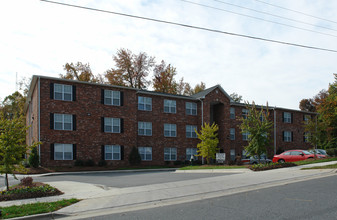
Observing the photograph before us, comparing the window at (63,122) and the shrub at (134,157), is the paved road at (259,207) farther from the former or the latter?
the window at (63,122)

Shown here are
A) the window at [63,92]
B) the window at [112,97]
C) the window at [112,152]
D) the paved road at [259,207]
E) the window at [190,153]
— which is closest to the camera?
the paved road at [259,207]

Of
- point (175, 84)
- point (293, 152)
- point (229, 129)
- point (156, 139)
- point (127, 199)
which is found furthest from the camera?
point (175, 84)

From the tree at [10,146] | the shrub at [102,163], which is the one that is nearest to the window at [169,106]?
the shrub at [102,163]

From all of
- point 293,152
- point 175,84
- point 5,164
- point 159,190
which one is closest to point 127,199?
point 159,190

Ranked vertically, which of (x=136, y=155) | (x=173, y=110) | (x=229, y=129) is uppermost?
(x=173, y=110)

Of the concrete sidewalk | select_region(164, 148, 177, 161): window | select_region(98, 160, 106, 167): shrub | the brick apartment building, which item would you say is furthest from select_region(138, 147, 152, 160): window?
the concrete sidewalk

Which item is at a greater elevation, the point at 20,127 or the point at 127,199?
the point at 20,127

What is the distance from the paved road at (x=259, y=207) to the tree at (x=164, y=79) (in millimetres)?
41608

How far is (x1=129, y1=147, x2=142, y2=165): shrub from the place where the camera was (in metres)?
29.4

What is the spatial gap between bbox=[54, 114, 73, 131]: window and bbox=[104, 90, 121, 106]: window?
3837mm

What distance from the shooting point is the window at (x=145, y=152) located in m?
31.3

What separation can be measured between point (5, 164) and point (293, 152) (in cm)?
2125

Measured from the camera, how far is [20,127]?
1232cm

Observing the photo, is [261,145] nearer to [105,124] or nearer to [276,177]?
[276,177]
